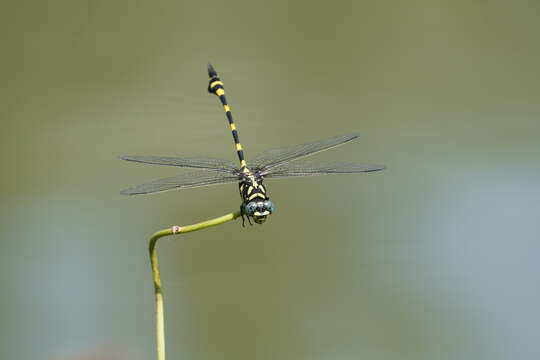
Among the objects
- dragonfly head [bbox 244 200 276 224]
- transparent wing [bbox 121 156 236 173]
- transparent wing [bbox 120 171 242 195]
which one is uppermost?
transparent wing [bbox 121 156 236 173]

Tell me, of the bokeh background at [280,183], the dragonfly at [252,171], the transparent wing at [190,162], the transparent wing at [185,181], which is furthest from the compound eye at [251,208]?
the bokeh background at [280,183]

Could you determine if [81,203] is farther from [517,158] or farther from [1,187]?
[517,158]

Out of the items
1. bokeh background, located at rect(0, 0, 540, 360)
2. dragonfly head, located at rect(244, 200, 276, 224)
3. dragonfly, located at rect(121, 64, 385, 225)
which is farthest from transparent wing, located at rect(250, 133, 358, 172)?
bokeh background, located at rect(0, 0, 540, 360)

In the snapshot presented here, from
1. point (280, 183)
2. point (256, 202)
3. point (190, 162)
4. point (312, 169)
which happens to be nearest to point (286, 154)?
point (312, 169)

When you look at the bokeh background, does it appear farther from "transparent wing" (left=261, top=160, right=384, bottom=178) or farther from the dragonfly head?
the dragonfly head

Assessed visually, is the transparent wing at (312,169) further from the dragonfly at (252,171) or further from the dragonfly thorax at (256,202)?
the dragonfly thorax at (256,202)

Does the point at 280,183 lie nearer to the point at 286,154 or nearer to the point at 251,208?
the point at 286,154
